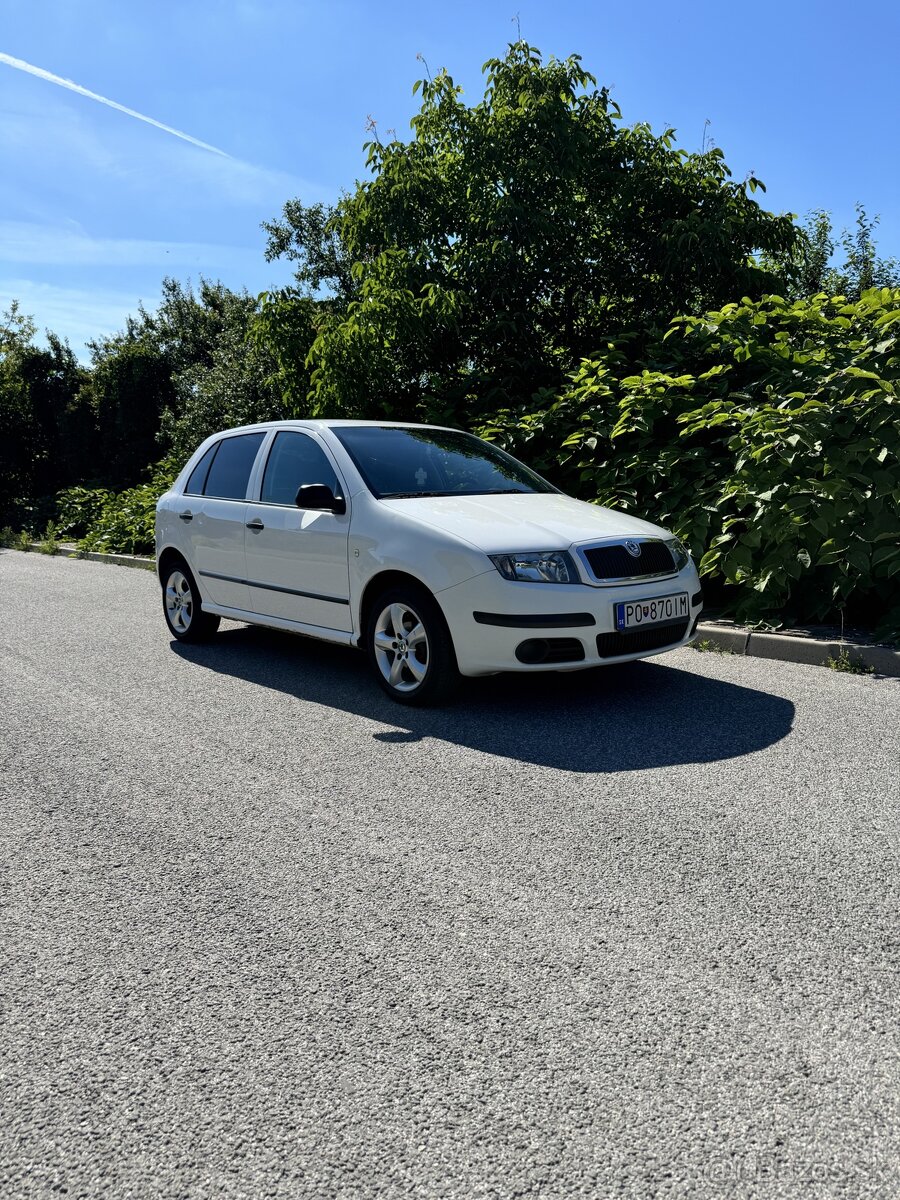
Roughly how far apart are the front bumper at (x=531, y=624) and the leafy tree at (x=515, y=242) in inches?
249

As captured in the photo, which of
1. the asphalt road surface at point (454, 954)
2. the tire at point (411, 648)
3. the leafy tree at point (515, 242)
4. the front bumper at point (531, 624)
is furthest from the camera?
the leafy tree at point (515, 242)

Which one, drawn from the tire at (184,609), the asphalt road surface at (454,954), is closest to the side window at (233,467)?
the tire at (184,609)

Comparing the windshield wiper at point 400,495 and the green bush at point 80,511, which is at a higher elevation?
the windshield wiper at point 400,495

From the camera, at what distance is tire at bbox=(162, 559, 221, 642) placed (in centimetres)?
769

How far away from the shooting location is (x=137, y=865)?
355 centimetres

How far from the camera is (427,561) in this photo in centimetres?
543

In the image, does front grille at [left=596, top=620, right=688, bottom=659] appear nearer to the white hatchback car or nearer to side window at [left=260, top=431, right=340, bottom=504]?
the white hatchback car

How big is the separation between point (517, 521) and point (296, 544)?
5.11 feet

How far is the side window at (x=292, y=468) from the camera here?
6.47 m

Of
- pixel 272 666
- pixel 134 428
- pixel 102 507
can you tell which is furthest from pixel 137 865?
pixel 134 428

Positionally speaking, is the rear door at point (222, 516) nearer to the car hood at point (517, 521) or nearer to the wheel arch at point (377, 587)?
the wheel arch at point (377, 587)

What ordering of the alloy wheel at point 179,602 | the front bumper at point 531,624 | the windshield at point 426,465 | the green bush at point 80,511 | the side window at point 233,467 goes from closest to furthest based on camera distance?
the front bumper at point 531,624 < the windshield at point 426,465 < the side window at point 233,467 < the alloy wheel at point 179,602 < the green bush at point 80,511

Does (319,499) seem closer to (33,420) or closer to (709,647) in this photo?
(709,647)

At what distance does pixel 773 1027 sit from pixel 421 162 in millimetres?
11513
